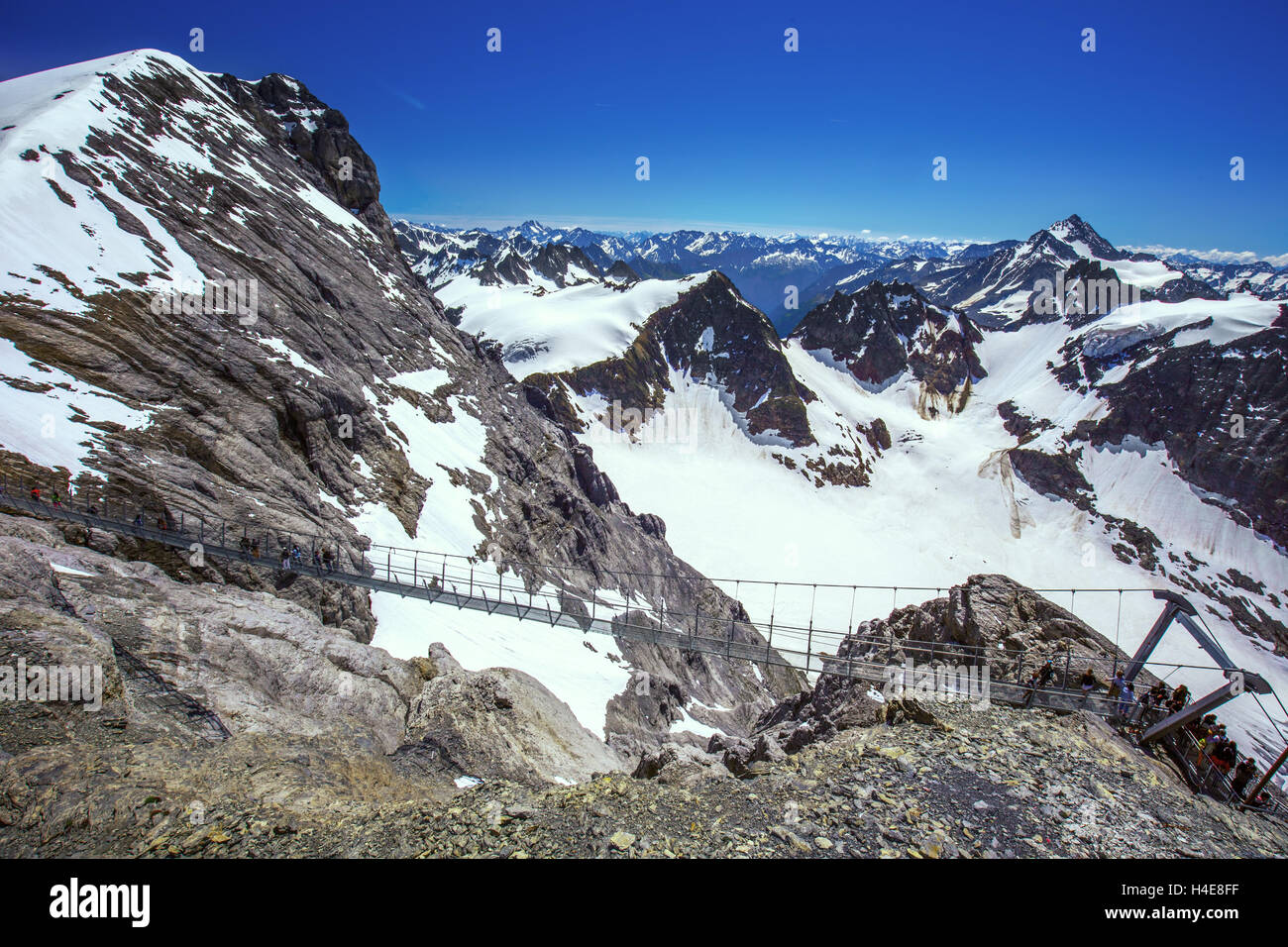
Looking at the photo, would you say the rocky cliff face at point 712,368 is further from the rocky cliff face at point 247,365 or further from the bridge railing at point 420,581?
the bridge railing at point 420,581

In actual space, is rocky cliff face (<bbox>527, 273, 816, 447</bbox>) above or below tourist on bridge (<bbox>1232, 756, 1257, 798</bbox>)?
above

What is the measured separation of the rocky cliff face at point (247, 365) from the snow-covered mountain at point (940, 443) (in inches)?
1003

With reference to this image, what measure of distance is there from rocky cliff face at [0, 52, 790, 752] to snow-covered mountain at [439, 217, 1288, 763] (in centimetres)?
2547

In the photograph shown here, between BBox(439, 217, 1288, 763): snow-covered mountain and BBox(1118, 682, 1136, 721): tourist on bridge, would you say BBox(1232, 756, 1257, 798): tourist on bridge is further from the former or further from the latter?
BBox(439, 217, 1288, 763): snow-covered mountain

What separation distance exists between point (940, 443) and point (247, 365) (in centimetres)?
12942

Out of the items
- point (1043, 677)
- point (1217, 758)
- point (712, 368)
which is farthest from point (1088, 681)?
point (712, 368)

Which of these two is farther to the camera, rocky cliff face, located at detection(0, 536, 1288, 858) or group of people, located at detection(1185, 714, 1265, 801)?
group of people, located at detection(1185, 714, 1265, 801)

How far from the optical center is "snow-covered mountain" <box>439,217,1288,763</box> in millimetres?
83688

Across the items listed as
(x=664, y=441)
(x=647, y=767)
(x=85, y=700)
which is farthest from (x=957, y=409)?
(x=85, y=700)

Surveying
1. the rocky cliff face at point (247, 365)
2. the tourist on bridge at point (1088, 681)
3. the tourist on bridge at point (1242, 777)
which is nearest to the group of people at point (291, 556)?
the rocky cliff face at point (247, 365)

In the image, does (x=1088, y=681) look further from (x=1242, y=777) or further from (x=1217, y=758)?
(x=1242, y=777)

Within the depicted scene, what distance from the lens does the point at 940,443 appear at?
409 ft

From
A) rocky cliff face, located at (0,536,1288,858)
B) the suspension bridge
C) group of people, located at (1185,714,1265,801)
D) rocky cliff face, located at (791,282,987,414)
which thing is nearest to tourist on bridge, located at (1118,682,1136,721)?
the suspension bridge
